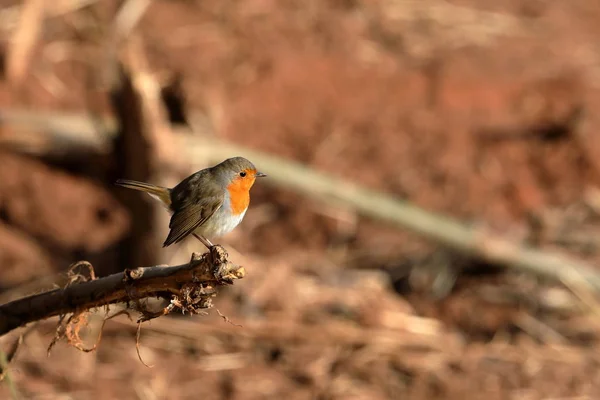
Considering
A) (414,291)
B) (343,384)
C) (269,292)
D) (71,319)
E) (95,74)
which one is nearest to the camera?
(71,319)

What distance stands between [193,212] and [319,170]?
197 inches

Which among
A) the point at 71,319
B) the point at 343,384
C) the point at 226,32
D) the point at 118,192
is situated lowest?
the point at 343,384

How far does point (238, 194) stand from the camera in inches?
163

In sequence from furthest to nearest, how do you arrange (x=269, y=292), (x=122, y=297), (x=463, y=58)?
(x=463, y=58) < (x=269, y=292) < (x=122, y=297)

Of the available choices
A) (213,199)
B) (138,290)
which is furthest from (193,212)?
(138,290)

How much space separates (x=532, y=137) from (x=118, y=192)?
434 centimetres

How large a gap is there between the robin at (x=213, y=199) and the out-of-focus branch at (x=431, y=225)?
3156mm

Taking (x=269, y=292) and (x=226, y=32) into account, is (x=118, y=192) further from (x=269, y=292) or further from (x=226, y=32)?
(x=226, y=32)

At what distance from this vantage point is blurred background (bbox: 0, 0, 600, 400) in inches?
262

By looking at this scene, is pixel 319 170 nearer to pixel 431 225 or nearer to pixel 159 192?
pixel 431 225

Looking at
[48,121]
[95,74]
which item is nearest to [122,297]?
[48,121]

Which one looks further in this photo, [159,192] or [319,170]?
[319,170]

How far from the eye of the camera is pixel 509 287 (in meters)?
7.71

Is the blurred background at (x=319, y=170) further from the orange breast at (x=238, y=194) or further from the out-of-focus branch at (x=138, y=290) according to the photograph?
the out-of-focus branch at (x=138, y=290)
